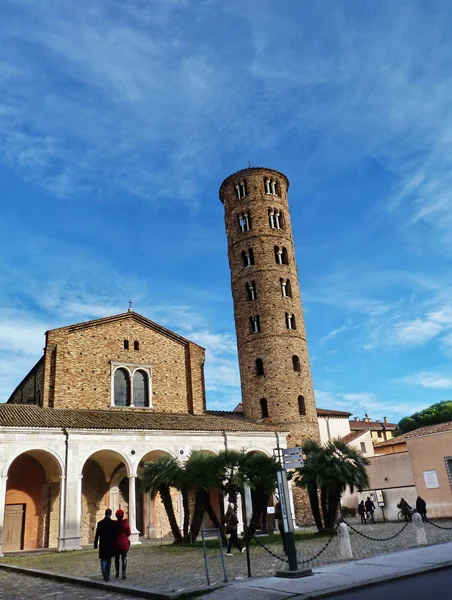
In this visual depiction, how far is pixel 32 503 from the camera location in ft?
81.5

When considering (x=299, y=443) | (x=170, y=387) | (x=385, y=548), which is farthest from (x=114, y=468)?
(x=385, y=548)

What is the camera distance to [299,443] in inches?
1212

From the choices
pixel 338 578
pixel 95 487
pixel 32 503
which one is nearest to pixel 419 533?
pixel 338 578

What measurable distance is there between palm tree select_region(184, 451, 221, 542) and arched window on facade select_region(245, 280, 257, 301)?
1642cm

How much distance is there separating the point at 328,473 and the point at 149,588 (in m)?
11.8

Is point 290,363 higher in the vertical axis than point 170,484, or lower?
higher

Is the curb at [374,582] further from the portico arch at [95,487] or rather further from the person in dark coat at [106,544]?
the portico arch at [95,487]

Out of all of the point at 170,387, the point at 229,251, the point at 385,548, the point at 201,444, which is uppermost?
the point at 229,251

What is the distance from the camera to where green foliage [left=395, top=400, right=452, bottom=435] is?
6031 cm

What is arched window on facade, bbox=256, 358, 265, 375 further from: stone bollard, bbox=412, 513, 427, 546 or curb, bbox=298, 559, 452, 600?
curb, bbox=298, 559, 452, 600

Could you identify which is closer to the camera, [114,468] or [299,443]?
[114,468]

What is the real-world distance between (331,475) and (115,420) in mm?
10908

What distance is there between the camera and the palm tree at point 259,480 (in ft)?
64.3

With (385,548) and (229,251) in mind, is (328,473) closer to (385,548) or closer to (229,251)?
(385,548)
